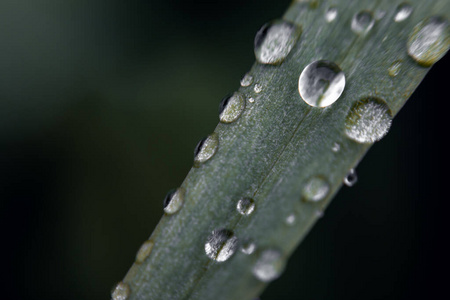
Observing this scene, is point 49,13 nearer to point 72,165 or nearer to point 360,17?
point 72,165

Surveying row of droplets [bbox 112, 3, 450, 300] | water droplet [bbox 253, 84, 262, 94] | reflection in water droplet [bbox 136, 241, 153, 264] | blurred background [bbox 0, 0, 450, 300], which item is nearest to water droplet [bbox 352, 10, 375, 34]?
row of droplets [bbox 112, 3, 450, 300]

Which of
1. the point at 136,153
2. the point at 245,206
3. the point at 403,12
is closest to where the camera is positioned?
the point at 403,12

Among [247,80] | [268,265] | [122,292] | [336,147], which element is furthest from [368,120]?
[122,292]

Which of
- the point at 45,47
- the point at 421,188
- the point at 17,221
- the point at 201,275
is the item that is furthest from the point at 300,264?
the point at 45,47

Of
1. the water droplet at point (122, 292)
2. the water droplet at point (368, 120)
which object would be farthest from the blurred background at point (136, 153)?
the water droplet at point (368, 120)

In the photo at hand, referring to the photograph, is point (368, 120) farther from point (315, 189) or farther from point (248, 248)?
point (248, 248)
